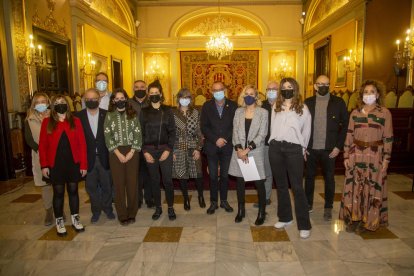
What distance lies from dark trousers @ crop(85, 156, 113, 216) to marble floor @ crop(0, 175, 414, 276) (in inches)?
6.6

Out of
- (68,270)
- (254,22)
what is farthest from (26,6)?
(254,22)

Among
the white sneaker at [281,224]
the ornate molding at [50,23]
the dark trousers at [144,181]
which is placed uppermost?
the ornate molding at [50,23]

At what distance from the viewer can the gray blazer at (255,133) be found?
3227 mm

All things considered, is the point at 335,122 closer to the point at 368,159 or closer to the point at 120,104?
the point at 368,159

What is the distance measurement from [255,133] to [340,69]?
752cm

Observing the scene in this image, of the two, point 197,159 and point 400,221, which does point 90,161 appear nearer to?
point 197,159

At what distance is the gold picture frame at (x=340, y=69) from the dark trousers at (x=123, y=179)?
790 centimetres

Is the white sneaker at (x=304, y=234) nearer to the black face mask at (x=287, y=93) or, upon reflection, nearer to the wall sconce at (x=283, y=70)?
the black face mask at (x=287, y=93)

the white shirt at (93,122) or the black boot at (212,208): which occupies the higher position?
the white shirt at (93,122)

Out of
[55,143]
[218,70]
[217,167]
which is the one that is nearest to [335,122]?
[217,167]

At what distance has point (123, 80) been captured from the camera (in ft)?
38.7

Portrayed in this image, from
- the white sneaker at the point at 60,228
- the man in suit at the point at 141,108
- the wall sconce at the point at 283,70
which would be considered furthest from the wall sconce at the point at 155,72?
the white sneaker at the point at 60,228

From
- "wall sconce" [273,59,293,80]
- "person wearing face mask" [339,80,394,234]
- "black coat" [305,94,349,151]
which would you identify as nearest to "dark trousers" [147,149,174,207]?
"black coat" [305,94,349,151]

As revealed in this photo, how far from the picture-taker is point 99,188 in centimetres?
370
